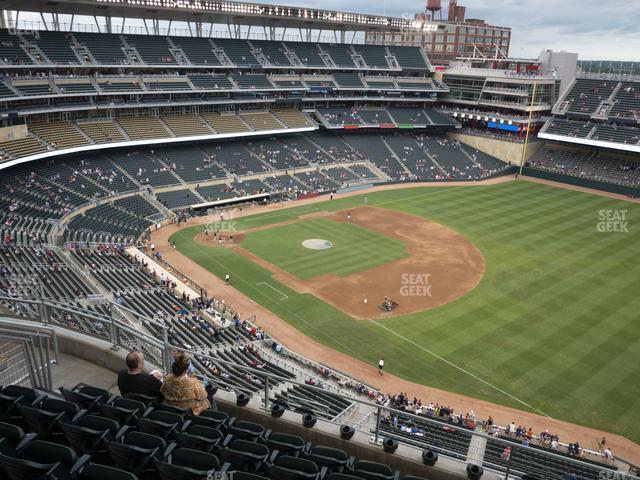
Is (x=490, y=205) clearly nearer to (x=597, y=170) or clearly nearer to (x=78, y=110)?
(x=597, y=170)

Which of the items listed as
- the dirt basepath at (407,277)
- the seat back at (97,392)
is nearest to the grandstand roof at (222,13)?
the dirt basepath at (407,277)

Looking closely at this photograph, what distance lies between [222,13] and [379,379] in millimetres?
62218

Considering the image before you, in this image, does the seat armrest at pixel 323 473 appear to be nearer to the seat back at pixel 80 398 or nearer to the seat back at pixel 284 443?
the seat back at pixel 284 443

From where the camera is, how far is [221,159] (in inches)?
2724

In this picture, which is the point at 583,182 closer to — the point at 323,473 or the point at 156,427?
the point at 323,473

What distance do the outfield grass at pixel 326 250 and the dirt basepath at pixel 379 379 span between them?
685 centimetres

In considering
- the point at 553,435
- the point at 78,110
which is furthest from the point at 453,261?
the point at 78,110

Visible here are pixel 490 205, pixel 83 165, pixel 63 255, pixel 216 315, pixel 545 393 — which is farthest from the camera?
pixel 490 205

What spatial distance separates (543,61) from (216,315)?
7983 centimetres

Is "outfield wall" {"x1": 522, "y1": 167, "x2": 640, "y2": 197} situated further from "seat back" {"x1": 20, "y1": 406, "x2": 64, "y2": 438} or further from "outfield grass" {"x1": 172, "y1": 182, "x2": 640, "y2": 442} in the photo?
"seat back" {"x1": 20, "y1": 406, "x2": 64, "y2": 438}

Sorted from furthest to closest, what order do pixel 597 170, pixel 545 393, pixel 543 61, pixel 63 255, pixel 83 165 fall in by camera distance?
1. pixel 543 61
2. pixel 597 170
3. pixel 83 165
4. pixel 63 255
5. pixel 545 393

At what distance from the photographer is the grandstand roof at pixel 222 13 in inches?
2403

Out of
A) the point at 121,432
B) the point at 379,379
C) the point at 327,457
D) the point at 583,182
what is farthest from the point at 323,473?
the point at 583,182

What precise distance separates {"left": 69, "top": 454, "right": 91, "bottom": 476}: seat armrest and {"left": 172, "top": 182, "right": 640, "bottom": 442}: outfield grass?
83.1 feet
